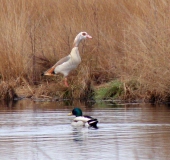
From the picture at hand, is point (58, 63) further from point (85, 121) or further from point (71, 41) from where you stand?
point (85, 121)

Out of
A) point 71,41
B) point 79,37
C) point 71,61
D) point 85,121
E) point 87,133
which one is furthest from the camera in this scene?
point 71,41

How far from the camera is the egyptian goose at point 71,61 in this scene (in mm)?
18109

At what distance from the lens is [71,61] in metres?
18.1

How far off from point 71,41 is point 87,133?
8.26 m

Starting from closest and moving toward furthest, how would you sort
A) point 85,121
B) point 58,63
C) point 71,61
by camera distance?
1. point 85,121
2. point 71,61
3. point 58,63

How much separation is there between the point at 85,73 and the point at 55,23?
301cm

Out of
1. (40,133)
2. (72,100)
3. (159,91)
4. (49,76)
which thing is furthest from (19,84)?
(40,133)

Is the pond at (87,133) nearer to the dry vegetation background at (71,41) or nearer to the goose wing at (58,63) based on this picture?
the dry vegetation background at (71,41)

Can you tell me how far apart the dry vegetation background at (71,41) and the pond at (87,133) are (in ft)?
5.66

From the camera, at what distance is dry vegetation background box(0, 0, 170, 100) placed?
17422 mm

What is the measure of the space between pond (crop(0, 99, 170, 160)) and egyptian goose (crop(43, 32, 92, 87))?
198 centimetres

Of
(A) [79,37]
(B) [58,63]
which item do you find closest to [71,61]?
(B) [58,63]

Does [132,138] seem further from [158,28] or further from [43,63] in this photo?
[43,63]

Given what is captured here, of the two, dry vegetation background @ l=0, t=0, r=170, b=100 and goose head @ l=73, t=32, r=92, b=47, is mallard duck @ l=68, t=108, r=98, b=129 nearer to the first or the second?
dry vegetation background @ l=0, t=0, r=170, b=100
